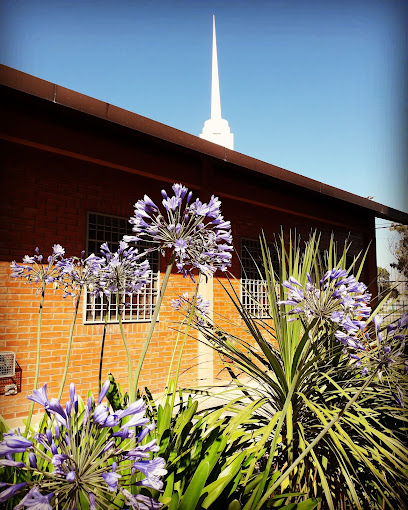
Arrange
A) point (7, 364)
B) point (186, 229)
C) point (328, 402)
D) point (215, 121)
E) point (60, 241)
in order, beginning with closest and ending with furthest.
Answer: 1. point (186, 229)
2. point (328, 402)
3. point (7, 364)
4. point (60, 241)
5. point (215, 121)

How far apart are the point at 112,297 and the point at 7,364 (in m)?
1.33

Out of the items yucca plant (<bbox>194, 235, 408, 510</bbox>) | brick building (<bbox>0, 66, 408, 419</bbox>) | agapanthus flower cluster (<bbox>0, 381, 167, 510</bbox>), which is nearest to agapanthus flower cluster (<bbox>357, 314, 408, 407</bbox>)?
yucca plant (<bbox>194, 235, 408, 510</bbox>)

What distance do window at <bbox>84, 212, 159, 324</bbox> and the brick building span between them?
Answer: 0.05 feet

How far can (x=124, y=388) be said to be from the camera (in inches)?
203

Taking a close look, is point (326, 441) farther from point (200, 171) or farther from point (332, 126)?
point (200, 171)

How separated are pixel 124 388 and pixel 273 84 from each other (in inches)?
181

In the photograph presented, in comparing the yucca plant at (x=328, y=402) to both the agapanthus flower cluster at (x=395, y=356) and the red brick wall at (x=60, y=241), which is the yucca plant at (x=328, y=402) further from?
the red brick wall at (x=60, y=241)

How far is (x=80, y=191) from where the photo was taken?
494cm

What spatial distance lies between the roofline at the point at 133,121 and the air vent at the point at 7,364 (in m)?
2.62

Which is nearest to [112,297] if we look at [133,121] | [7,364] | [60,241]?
[60,241]

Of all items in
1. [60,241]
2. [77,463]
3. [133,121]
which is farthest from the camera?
[60,241]

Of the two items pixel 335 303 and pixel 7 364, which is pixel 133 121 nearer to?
pixel 7 364

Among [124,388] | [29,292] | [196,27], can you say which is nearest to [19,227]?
[29,292]

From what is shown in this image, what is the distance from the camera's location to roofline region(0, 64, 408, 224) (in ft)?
11.5
